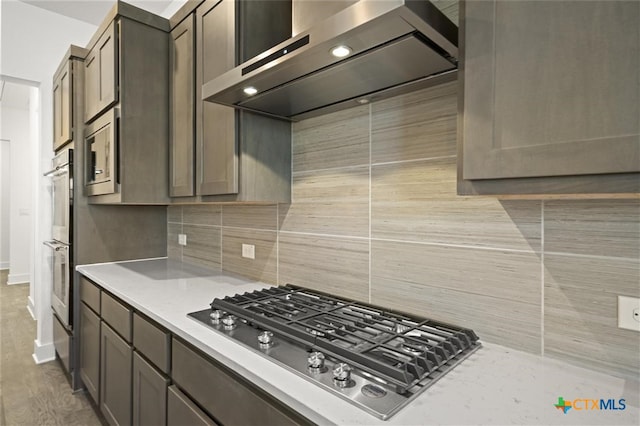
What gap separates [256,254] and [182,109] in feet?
3.03

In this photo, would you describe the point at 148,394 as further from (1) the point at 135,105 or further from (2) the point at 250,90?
(1) the point at 135,105

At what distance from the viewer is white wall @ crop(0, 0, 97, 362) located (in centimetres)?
289

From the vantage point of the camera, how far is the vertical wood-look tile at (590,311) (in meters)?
0.87

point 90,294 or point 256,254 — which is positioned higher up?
point 256,254

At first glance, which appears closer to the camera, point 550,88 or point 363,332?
point 550,88

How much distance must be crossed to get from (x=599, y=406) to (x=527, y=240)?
0.42 metres

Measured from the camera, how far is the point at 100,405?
6.85ft

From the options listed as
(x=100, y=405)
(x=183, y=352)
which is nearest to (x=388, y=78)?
(x=183, y=352)

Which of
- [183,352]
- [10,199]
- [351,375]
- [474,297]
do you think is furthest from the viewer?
[10,199]

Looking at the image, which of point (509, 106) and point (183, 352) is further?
point (183, 352)

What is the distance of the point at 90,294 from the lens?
7.43ft

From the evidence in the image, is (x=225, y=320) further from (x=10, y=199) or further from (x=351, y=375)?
(x=10, y=199)

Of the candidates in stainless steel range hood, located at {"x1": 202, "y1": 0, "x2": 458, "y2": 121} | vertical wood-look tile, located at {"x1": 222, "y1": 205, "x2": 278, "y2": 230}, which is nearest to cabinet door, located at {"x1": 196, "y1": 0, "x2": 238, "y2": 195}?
stainless steel range hood, located at {"x1": 202, "y1": 0, "x2": 458, "y2": 121}

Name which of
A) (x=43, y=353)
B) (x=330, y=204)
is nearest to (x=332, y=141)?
(x=330, y=204)
